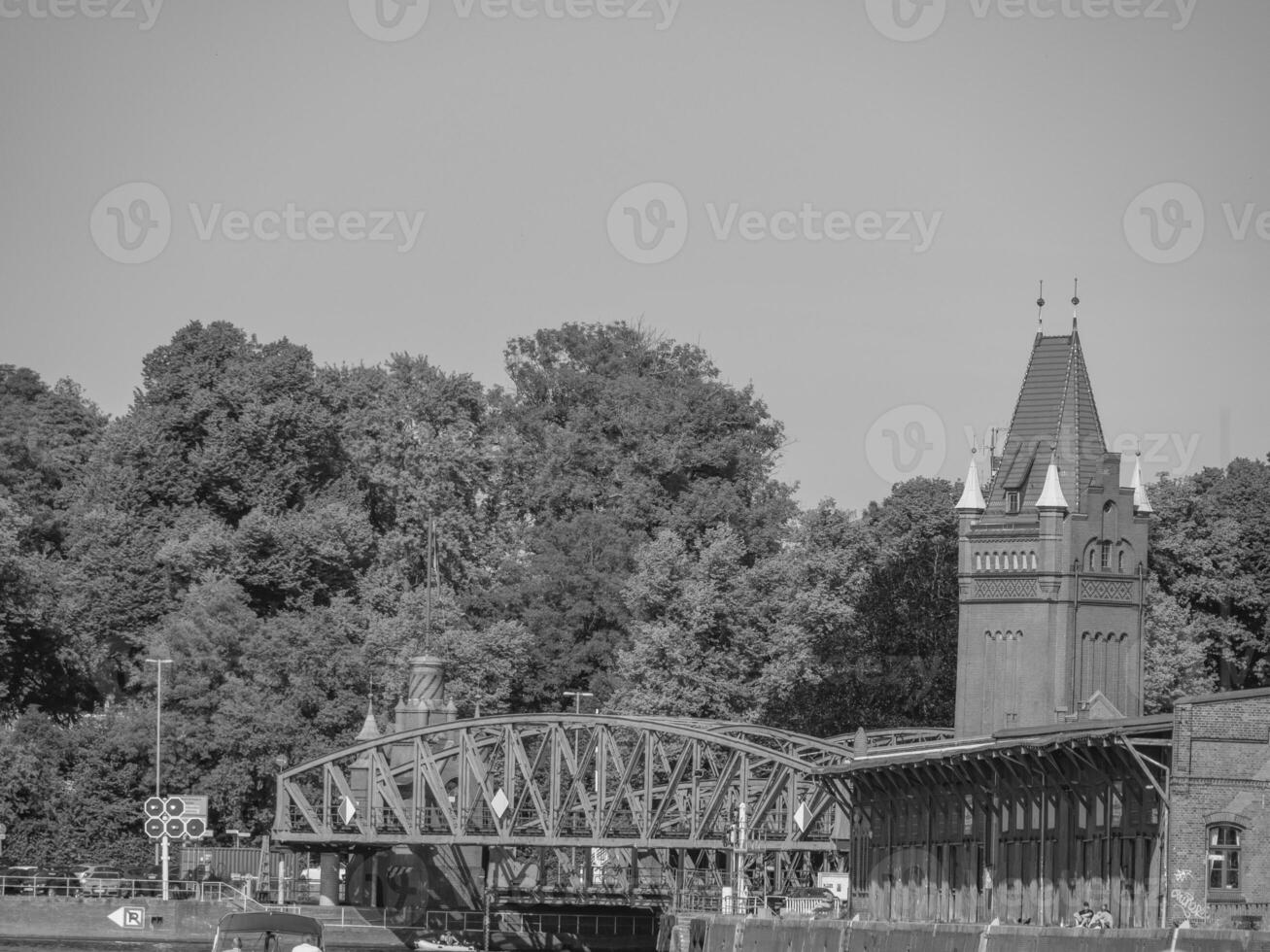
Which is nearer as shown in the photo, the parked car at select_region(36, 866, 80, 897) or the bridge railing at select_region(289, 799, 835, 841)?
the bridge railing at select_region(289, 799, 835, 841)

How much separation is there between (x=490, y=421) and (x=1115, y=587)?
146ft

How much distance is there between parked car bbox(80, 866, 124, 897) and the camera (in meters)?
112

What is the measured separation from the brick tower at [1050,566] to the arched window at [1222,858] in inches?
2069

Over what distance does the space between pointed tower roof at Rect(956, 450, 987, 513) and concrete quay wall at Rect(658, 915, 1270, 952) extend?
1227 inches

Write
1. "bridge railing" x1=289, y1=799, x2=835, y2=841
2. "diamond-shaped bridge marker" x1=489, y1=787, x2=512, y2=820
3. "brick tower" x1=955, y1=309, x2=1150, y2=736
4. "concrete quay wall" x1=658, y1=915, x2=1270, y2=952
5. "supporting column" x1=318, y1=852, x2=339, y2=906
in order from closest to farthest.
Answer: "concrete quay wall" x1=658, y1=915, x2=1270, y2=952 < "bridge railing" x1=289, y1=799, x2=835, y2=841 < "diamond-shaped bridge marker" x1=489, y1=787, x2=512, y2=820 < "supporting column" x1=318, y1=852, x2=339, y2=906 < "brick tower" x1=955, y1=309, x2=1150, y2=736

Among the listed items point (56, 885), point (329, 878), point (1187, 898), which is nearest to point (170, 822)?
point (56, 885)

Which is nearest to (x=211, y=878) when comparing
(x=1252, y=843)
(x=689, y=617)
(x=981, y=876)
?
(x=689, y=617)

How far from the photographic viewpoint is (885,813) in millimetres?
92812

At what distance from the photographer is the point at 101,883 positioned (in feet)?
374

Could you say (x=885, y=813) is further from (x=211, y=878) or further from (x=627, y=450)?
(x=627, y=450)

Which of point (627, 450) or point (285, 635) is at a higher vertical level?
point (627, 450)

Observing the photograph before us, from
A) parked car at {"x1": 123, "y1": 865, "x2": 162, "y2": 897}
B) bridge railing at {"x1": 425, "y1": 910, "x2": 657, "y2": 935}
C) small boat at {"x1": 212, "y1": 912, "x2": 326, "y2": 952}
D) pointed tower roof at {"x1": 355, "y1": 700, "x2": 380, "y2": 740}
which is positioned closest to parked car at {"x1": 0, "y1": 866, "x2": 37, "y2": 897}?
parked car at {"x1": 123, "y1": 865, "x2": 162, "y2": 897}

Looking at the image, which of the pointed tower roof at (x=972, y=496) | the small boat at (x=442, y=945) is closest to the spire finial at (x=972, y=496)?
the pointed tower roof at (x=972, y=496)

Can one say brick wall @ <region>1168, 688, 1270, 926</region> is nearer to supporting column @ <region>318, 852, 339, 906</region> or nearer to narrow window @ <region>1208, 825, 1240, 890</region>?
narrow window @ <region>1208, 825, 1240, 890</region>
